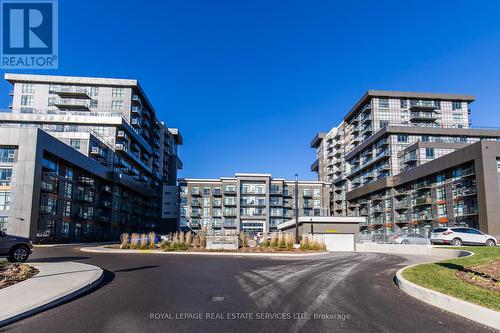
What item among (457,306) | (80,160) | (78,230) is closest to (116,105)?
(80,160)

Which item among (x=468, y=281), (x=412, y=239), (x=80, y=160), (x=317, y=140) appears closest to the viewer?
(x=468, y=281)

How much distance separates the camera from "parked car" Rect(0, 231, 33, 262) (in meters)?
17.0

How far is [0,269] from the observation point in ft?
43.8

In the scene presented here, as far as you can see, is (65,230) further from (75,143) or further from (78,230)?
(75,143)

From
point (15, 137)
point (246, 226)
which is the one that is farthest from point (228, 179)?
point (15, 137)

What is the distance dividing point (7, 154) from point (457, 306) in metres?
52.0

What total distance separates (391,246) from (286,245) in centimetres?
1162

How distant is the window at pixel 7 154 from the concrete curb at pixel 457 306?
49662 mm

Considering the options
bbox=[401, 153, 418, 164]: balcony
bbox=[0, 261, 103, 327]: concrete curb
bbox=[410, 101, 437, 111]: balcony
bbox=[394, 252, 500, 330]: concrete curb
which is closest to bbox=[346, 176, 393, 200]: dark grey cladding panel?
bbox=[401, 153, 418, 164]: balcony

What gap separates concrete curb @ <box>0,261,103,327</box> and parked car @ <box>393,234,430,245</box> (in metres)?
33.9

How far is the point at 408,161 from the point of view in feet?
240

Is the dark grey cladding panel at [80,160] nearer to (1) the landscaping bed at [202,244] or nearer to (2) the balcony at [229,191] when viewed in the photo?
(2) the balcony at [229,191]

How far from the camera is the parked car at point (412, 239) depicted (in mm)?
38625

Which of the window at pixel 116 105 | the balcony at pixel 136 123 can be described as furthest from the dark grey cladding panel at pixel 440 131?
the window at pixel 116 105
